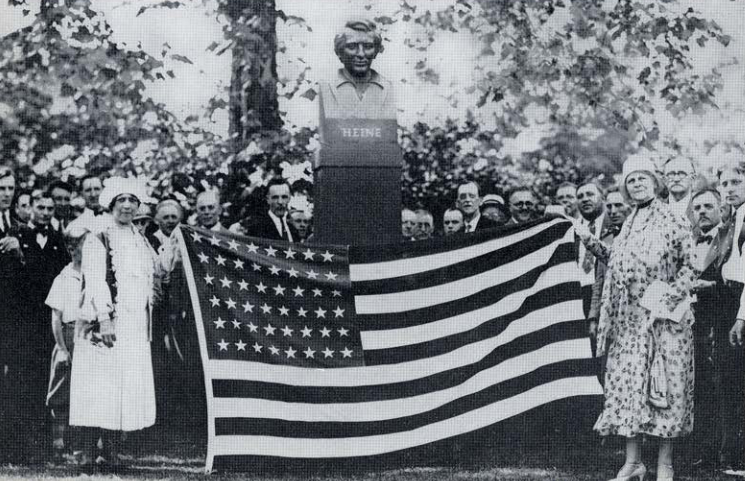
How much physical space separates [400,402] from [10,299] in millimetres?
3245

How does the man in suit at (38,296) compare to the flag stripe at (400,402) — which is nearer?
the flag stripe at (400,402)

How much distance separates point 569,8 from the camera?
12.4 metres

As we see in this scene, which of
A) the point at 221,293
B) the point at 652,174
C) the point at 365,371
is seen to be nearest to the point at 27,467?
the point at 221,293

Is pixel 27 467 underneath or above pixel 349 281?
underneath

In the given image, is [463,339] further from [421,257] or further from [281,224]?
[281,224]

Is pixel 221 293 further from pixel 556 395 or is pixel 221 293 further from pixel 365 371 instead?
pixel 556 395

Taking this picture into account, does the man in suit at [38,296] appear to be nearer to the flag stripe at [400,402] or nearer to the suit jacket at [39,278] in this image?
the suit jacket at [39,278]

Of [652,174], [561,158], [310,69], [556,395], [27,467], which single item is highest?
[310,69]

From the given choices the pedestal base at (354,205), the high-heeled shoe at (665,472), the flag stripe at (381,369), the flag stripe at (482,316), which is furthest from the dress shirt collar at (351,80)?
the high-heeled shoe at (665,472)

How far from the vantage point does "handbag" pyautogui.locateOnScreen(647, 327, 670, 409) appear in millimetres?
6645

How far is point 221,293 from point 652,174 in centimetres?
297

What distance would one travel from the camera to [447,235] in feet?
24.4

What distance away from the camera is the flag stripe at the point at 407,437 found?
658 centimetres

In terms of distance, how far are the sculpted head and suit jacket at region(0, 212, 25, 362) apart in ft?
9.54
